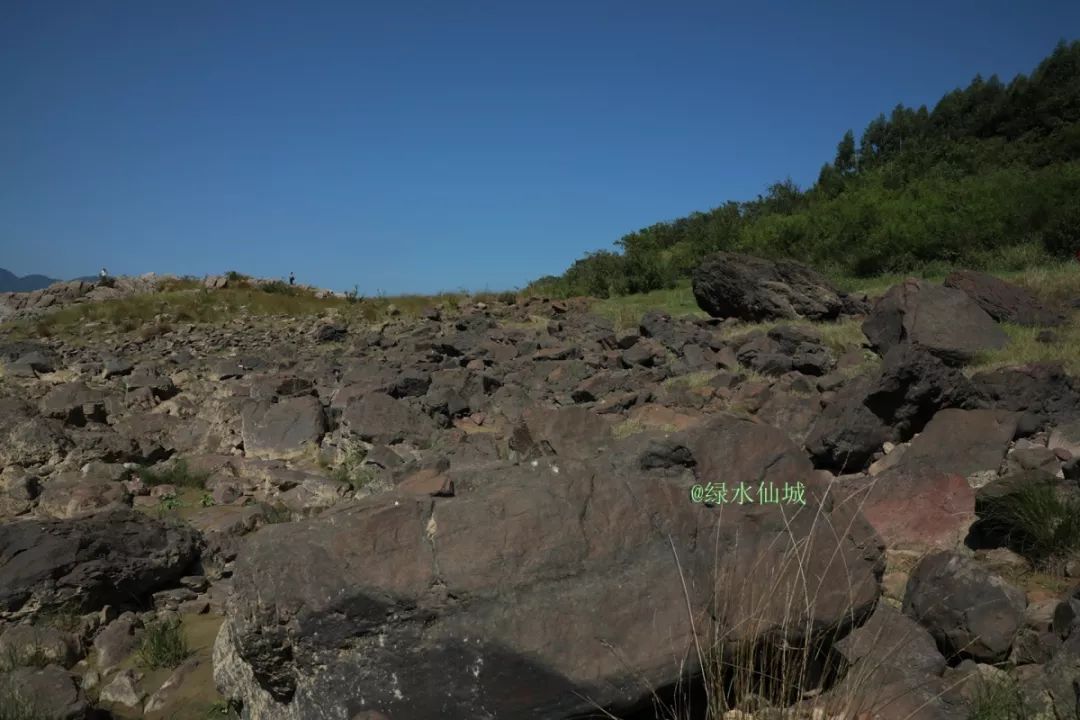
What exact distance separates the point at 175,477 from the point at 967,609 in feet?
24.8

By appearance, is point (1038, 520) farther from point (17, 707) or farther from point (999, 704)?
point (17, 707)

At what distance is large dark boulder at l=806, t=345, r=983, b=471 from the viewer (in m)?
6.42

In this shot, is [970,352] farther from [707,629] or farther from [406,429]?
[707,629]

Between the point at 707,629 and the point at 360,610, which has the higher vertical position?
the point at 360,610

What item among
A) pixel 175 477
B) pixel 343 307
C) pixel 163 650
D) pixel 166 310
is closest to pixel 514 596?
pixel 163 650

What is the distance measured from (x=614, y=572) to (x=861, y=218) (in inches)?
719

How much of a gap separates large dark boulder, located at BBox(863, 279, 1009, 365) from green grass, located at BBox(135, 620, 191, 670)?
288 inches

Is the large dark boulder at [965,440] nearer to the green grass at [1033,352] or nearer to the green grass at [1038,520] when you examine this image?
the green grass at [1038,520]

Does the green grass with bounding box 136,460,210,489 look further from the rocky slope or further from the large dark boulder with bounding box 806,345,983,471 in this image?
the large dark boulder with bounding box 806,345,983,471

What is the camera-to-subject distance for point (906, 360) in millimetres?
6500

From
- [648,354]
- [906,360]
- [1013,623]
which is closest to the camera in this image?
[1013,623]

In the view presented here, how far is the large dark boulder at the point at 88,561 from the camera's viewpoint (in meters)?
5.05

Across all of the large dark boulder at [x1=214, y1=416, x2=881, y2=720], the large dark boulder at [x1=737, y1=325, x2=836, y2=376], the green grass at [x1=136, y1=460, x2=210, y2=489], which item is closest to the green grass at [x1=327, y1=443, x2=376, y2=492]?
the green grass at [x1=136, y1=460, x2=210, y2=489]

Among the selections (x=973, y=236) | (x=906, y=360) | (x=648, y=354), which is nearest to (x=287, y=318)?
(x=648, y=354)
